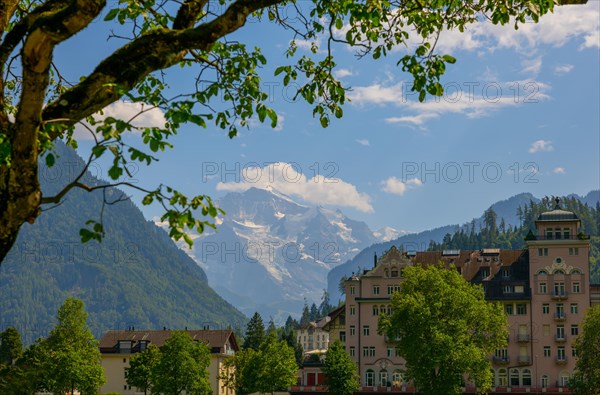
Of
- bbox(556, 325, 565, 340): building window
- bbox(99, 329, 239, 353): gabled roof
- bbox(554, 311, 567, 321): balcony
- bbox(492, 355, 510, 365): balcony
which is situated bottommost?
bbox(492, 355, 510, 365): balcony

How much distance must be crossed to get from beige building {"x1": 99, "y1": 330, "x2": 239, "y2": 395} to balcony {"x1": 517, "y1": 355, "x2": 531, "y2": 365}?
4241 centimetres

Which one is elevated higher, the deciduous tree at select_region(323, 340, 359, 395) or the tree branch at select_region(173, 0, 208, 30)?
the tree branch at select_region(173, 0, 208, 30)

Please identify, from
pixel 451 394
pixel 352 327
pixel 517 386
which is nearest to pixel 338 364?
pixel 352 327

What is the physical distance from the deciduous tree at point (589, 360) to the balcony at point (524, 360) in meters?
22.5

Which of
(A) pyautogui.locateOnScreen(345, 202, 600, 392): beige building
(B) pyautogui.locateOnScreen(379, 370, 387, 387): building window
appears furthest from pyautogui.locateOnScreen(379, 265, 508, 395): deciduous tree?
(B) pyautogui.locateOnScreen(379, 370, 387, 387): building window

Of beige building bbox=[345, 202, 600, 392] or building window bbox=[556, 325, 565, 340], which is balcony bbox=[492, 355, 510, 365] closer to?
beige building bbox=[345, 202, 600, 392]

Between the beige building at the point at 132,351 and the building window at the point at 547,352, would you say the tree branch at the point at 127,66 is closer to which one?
the building window at the point at 547,352

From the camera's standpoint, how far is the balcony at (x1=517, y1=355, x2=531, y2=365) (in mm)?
104688

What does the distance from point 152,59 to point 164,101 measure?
1.65ft

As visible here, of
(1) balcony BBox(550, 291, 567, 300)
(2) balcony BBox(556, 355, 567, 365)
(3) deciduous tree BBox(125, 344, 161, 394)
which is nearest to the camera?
(2) balcony BBox(556, 355, 567, 365)

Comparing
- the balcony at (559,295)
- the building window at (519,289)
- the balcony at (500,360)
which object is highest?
the building window at (519,289)

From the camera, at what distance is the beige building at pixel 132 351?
418 feet

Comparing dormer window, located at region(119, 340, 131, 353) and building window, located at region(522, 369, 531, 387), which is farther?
dormer window, located at region(119, 340, 131, 353)

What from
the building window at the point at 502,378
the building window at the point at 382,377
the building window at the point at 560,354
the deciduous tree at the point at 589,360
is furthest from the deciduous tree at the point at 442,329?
the building window at the point at 382,377
